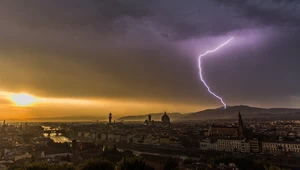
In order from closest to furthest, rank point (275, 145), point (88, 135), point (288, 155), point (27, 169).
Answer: point (27, 169) < point (288, 155) < point (275, 145) < point (88, 135)

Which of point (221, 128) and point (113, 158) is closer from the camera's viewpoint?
point (113, 158)

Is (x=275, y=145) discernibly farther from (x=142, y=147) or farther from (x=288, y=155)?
(x=142, y=147)

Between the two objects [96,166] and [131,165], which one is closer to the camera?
[96,166]

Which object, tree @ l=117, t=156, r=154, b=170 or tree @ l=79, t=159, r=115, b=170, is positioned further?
tree @ l=117, t=156, r=154, b=170

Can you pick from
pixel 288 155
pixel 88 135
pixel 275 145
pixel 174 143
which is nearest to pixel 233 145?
pixel 275 145

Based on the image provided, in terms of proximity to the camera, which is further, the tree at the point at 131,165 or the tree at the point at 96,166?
the tree at the point at 131,165

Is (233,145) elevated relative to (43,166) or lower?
lower

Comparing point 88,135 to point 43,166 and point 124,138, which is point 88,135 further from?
point 43,166

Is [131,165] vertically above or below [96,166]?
below

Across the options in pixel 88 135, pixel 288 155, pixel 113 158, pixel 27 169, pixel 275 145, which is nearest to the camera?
pixel 27 169

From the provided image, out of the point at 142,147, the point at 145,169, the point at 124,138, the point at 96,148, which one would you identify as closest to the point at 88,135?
the point at 124,138
